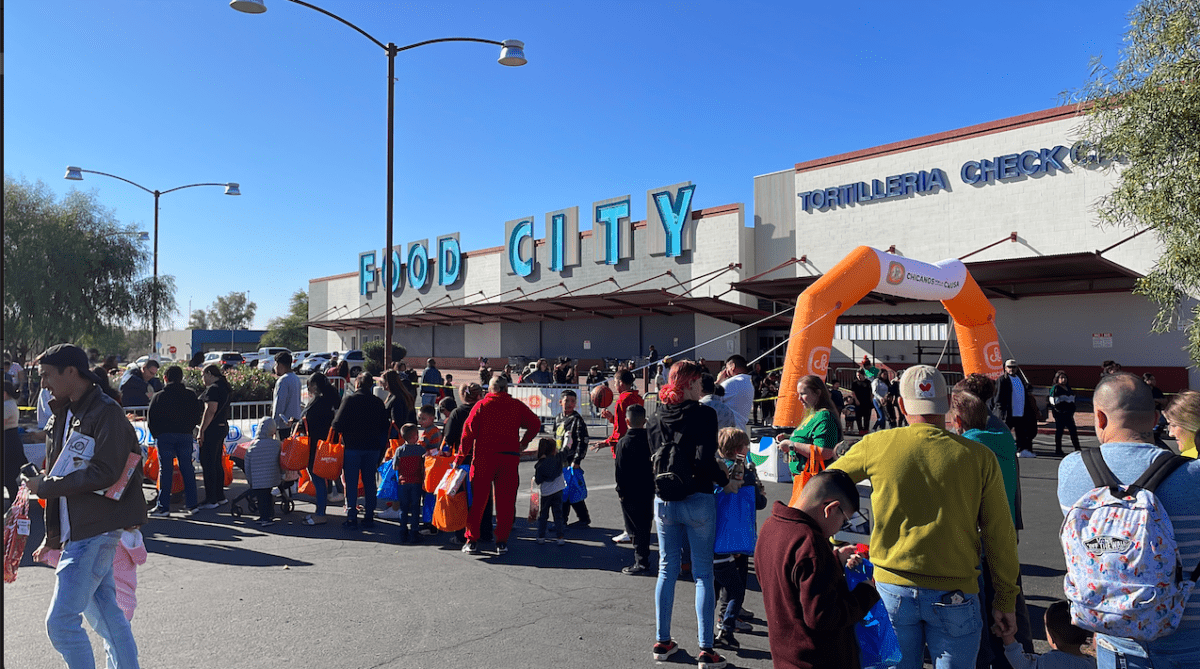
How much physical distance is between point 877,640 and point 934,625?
34 cm

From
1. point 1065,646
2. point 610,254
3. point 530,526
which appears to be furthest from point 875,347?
point 1065,646

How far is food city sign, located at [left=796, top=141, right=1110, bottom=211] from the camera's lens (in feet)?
77.1

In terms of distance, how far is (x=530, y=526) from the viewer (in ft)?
28.7

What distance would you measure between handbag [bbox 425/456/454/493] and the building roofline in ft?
70.0

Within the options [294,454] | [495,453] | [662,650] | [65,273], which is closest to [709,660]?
[662,650]

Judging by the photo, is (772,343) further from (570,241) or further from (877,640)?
(877,640)

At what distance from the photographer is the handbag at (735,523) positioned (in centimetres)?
513

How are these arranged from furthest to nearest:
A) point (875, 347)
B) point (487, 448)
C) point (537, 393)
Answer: point (875, 347) → point (537, 393) → point (487, 448)

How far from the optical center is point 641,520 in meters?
6.45

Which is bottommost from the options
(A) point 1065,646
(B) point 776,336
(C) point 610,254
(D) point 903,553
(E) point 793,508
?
(A) point 1065,646

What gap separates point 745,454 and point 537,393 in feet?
42.5

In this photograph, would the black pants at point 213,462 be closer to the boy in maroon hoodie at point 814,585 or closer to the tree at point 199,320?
the boy in maroon hoodie at point 814,585

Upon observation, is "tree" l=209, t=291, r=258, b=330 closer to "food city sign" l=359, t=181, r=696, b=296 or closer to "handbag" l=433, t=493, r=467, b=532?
"food city sign" l=359, t=181, r=696, b=296

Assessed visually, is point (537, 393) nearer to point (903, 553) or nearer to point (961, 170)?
point (903, 553)
